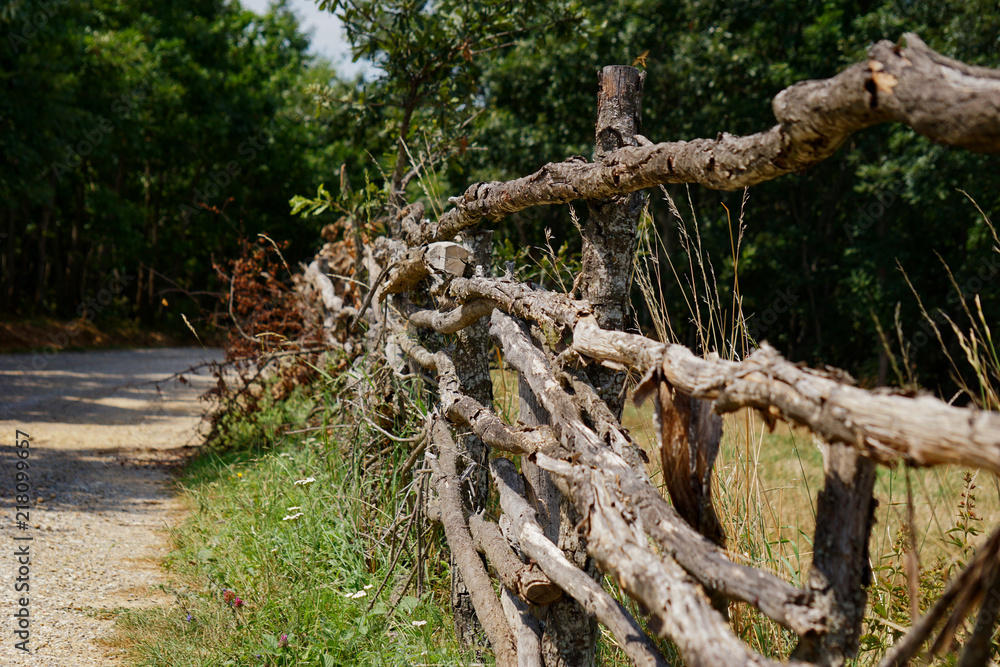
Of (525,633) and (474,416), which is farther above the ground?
(474,416)

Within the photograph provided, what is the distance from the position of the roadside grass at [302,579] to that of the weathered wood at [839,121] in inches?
69.0

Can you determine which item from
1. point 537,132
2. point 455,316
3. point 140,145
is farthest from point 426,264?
point 140,145

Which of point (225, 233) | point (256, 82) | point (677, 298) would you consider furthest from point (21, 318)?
point (677, 298)

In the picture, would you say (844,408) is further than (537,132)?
No

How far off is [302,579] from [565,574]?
1684 millimetres

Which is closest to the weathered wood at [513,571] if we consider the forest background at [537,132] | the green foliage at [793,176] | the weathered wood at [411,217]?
the weathered wood at [411,217]

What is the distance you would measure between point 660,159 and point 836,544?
2.79 ft

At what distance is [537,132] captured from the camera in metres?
12.0

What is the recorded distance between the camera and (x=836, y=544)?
1104 mm

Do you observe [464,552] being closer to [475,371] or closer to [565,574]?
[565,574]

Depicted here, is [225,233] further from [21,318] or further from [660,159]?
[660,159]

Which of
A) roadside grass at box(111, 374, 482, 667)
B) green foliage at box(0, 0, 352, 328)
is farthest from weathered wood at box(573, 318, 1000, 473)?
green foliage at box(0, 0, 352, 328)

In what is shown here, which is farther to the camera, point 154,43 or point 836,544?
point 154,43

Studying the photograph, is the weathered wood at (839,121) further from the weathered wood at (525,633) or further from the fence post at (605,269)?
the weathered wood at (525,633)
